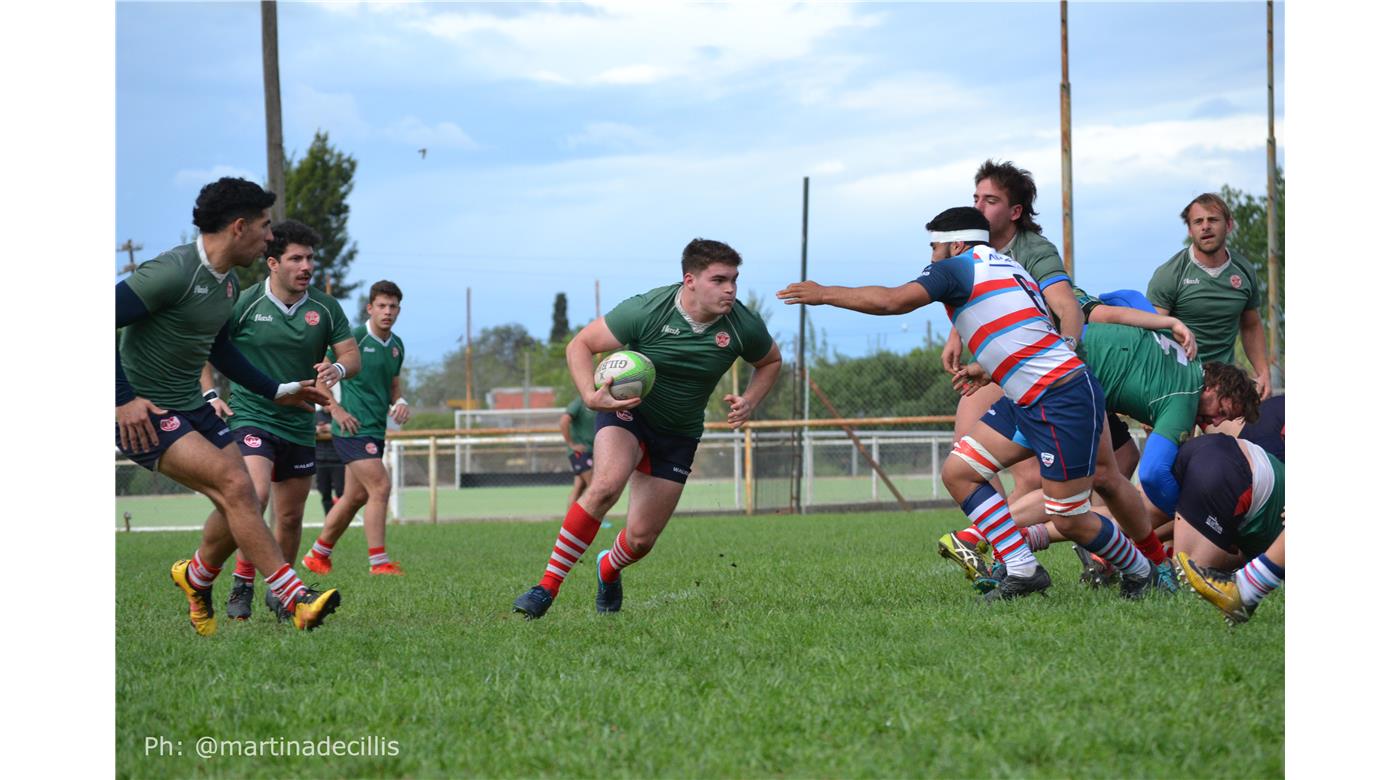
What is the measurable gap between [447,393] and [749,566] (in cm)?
5911

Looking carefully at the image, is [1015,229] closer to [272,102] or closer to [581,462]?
[581,462]

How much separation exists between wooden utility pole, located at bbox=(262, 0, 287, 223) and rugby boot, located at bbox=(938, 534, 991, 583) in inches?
440

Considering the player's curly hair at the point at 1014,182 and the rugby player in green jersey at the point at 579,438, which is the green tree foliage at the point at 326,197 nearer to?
the rugby player in green jersey at the point at 579,438

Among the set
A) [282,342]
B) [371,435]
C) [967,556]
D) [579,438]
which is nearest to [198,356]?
[282,342]

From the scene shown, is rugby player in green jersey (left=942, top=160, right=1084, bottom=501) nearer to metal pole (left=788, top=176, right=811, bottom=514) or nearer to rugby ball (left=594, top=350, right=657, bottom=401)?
rugby ball (left=594, top=350, right=657, bottom=401)

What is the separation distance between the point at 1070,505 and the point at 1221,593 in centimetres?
127

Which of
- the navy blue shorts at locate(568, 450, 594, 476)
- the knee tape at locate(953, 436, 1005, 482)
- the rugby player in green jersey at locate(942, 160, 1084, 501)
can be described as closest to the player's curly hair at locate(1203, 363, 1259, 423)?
the rugby player in green jersey at locate(942, 160, 1084, 501)

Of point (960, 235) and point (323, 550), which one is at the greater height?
point (960, 235)

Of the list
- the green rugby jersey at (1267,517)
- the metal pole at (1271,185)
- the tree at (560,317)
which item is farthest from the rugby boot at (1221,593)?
the tree at (560,317)

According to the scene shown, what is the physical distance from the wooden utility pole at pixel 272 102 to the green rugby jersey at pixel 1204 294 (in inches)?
433

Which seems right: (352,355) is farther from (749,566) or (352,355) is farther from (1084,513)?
(1084,513)

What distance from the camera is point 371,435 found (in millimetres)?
11008

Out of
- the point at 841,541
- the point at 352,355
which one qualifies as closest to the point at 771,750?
the point at 352,355

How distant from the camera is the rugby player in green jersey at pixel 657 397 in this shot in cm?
686
